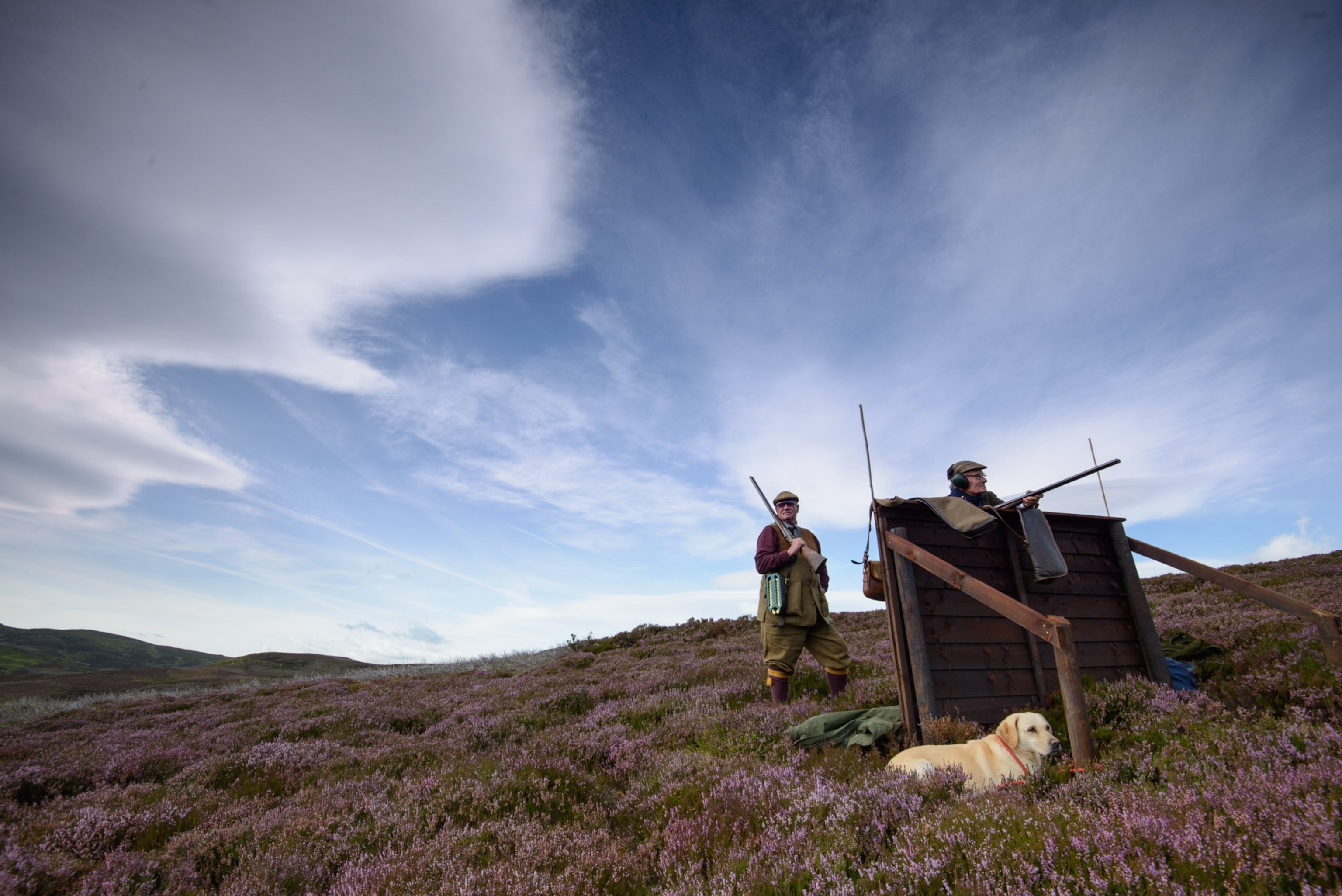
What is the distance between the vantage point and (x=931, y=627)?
6059mm

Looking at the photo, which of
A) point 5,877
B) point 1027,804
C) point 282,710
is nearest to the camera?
point 1027,804

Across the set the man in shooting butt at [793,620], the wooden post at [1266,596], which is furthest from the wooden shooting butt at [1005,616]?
the man in shooting butt at [793,620]

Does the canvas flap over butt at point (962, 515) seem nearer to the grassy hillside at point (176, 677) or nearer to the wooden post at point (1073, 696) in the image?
the wooden post at point (1073, 696)

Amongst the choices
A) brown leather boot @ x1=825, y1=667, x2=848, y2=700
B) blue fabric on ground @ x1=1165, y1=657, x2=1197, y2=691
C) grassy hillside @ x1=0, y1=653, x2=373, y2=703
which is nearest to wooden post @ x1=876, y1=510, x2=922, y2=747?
brown leather boot @ x1=825, y1=667, x2=848, y2=700

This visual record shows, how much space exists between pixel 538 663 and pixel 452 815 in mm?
16950

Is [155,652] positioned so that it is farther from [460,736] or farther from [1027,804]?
[1027,804]

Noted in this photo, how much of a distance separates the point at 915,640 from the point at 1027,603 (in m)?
1.92

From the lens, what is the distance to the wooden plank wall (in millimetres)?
6039

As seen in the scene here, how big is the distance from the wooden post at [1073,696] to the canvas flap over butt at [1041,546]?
6.89 feet

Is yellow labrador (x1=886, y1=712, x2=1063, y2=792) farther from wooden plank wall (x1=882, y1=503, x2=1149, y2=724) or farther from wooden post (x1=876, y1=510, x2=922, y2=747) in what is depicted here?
wooden plank wall (x1=882, y1=503, x2=1149, y2=724)

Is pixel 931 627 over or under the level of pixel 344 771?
over

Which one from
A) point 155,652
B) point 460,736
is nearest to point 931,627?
point 460,736

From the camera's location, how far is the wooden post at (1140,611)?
7074 millimetres

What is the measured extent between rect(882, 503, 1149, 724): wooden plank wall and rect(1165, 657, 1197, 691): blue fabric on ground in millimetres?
295
